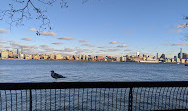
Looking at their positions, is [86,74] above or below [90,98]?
below

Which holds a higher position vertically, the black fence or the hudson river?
the black fence

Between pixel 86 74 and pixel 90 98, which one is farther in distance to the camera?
pixel 86 74

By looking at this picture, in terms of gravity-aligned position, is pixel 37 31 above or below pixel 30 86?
above

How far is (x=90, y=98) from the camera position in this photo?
65.5 feet

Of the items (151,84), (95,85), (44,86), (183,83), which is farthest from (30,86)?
(183,83)

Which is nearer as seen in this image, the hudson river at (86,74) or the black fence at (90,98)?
the black fence at (90,98)

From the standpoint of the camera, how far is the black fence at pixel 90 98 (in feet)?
12.8

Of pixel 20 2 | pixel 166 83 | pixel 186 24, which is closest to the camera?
pixel 20 2

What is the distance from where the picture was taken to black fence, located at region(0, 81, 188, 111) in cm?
390

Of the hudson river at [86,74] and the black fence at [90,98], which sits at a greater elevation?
the black fence at [90,98]

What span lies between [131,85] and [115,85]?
466mm

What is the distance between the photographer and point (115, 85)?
410cm

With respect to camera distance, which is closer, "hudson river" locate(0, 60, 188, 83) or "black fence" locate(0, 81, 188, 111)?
"black fence" locate(0, 81, 188, 111)

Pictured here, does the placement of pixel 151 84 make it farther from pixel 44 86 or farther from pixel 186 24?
pixel 186 24
